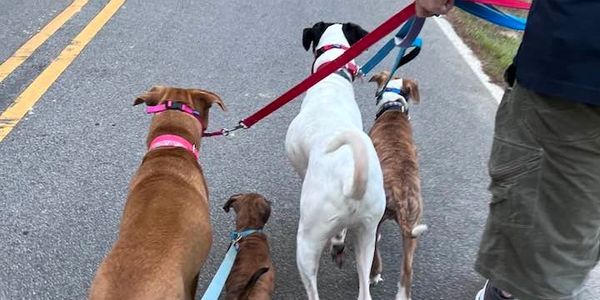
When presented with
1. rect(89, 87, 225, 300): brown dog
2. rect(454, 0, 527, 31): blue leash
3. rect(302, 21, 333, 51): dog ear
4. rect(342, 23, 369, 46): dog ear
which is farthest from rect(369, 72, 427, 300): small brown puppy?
rect(89, 87, 225, 300): brown dog

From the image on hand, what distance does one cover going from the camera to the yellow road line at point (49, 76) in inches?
209

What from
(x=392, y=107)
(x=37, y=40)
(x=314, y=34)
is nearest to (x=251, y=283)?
(x=392, y=107)

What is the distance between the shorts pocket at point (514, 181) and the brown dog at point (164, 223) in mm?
1378

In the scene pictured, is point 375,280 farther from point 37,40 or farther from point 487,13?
point 37,40

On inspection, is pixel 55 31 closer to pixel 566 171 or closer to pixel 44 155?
pixel 44 155

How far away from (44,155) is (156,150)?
68.6 inches

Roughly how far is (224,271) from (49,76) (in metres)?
3.81

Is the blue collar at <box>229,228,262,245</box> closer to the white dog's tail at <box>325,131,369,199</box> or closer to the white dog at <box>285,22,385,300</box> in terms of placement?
the white dog at <box>285,22,385,300</box>

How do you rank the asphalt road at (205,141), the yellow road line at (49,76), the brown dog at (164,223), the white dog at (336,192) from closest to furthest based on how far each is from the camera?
the brown dog at (164,223)
the white dog at (336,192)
the asphalt road at (205,141)
the yellow road line at (49,76)

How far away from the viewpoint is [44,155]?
4.86 meters

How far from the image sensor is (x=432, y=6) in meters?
2.72

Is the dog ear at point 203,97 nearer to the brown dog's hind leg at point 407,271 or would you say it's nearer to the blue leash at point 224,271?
the blue leash at point 224,271

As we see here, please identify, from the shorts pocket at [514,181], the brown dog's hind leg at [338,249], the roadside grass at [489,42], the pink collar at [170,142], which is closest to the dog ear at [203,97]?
the pink collar at [170,142]

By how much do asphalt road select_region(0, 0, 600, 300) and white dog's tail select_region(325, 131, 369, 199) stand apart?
98cm
